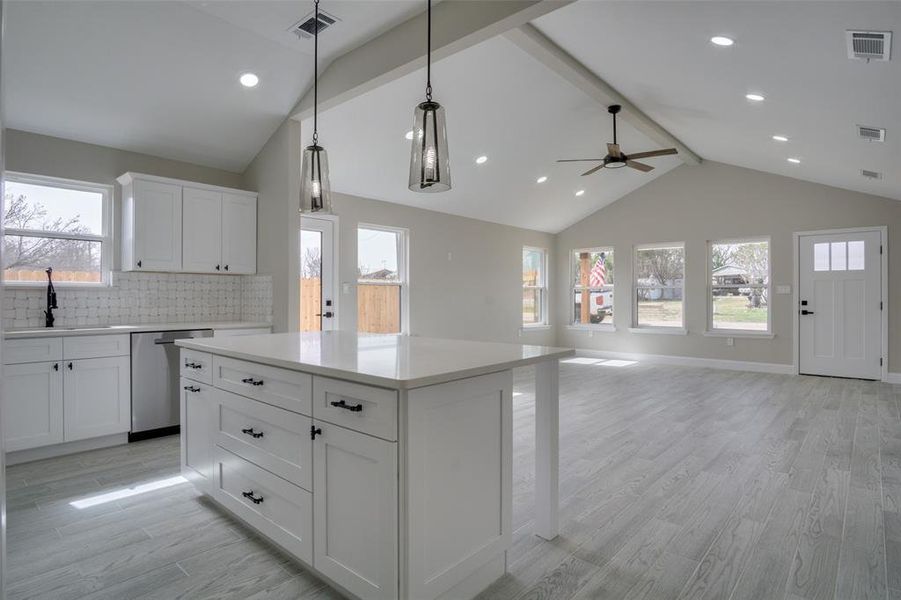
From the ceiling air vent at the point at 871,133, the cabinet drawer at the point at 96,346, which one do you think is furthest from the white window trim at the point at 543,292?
the cabinet drawer at the point at 96,346

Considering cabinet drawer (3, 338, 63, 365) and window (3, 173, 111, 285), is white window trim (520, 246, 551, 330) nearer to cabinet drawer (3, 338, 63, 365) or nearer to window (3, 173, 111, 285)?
window (3, 173, 111, 285)

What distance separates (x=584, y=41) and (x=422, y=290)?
3.79 m

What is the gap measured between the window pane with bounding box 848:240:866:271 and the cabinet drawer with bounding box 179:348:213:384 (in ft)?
25.7

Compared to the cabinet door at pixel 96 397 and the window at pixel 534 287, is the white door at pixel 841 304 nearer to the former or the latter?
the window at pixel 534 287

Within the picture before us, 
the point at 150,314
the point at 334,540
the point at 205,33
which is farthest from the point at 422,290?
the point at 334,540

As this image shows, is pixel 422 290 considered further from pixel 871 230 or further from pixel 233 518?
pixel 871 230

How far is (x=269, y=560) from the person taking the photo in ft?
6.89

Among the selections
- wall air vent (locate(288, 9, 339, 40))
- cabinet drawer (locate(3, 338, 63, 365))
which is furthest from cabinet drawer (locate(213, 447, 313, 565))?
wall air vent (locate(288, 9, 339, 40))

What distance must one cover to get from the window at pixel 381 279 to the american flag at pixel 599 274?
4126mm

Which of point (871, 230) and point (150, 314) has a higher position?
point (871, 230)

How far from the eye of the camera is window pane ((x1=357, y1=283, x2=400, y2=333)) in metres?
6.11

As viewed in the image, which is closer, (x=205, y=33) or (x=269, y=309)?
(x=205, y=33)

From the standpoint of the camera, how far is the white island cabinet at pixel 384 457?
5.17ft

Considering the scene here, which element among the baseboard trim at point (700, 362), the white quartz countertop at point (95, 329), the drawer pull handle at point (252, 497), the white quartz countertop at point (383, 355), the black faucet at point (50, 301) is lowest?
the baseboard trim at point (700, 362)
